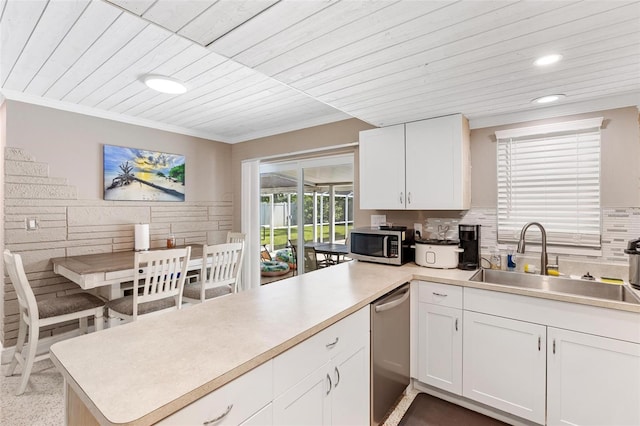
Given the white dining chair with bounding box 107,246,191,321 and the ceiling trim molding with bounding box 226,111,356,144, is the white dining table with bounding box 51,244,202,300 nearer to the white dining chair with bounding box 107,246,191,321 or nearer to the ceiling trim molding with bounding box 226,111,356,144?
the white dining chair with bounding box 107,246,191,321

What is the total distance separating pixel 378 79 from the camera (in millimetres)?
1738

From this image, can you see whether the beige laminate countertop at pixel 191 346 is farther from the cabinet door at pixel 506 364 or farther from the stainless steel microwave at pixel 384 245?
the stainless steel microwave at pixel 384 245

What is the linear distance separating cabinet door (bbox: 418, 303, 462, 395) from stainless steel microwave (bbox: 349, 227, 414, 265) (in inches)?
17.8

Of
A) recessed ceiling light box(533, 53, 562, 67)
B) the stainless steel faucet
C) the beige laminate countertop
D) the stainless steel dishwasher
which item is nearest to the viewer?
the beige laminate countertop

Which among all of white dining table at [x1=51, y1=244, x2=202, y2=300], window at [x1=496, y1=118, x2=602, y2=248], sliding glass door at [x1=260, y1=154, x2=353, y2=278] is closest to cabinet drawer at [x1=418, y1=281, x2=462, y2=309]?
window at [x1=496, y1=118, x2=602, y2=248]

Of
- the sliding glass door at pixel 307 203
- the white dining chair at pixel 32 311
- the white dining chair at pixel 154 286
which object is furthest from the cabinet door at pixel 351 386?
the white dining chair at pixel 32 311

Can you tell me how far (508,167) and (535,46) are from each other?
1228 mm

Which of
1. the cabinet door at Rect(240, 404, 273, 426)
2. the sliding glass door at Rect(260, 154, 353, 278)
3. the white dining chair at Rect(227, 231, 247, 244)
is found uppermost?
the sliding glass door at Rect(260, 154, 353, 278)

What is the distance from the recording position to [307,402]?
1200 millimetres

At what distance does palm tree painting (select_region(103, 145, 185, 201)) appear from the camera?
322 cm

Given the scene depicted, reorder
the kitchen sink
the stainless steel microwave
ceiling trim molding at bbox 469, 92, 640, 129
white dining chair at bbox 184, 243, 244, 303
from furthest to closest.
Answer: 1. white dining chair at bbox 184, 243, 244, 303
2. the stainless steel microwave
3. ceiling trim molding at bbox 469, 92, 640, 129
4. the kitchen sink

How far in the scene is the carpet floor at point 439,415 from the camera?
1.93 m

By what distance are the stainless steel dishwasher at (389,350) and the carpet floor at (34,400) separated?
2.02m

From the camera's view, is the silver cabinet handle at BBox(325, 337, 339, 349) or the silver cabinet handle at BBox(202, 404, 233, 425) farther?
the silver cabinet handle at BBox(325, 337, 339, 349)
